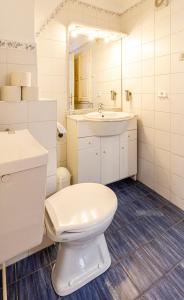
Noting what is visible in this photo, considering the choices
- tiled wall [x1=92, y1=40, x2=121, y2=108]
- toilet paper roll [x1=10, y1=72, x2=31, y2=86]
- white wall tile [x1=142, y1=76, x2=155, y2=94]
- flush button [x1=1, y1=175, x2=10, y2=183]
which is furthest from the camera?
tiled wall [x1=92, y1=40, x2=121, y2=108]

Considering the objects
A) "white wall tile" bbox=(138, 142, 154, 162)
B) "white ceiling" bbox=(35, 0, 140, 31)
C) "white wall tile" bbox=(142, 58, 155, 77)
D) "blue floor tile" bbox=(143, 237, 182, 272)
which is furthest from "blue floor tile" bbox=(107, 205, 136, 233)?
"white ceiling" bbox=(35, 0, 140, 31)

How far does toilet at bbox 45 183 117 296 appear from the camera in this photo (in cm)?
102

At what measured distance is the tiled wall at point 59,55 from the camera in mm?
2047

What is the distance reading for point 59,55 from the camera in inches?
84.1

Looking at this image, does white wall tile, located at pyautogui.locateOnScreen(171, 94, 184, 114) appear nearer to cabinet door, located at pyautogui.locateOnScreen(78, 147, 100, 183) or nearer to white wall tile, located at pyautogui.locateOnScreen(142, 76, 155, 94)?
white wall tile, located at pyautogui.locateOnScreen(142, 76, 155, 94)

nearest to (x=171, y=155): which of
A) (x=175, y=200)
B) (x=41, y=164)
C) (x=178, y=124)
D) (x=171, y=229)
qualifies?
(x=178, y=124)

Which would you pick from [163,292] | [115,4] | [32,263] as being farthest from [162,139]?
[115,4]

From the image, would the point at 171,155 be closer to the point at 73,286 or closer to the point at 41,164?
the point at 73,286

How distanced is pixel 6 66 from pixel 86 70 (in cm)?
117

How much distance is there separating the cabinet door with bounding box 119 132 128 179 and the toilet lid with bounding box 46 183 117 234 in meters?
1.03

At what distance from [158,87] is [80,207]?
154 centimetres

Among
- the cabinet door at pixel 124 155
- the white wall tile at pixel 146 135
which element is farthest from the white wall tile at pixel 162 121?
the cabinet door at pixel 124 155

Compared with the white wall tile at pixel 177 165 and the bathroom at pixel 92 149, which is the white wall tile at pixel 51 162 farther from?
the white wall tile at pixel 177 165

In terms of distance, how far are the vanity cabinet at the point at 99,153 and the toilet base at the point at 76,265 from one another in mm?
925
